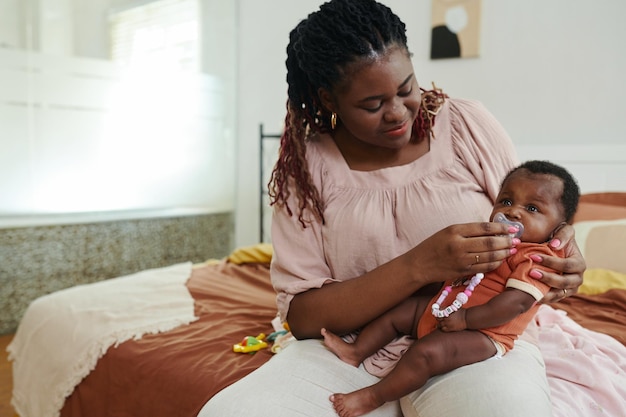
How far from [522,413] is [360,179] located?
58 centimetres

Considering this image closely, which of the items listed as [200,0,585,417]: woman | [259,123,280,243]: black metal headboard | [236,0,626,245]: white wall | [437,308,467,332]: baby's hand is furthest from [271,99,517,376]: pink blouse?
[259,123,280,243]: black metal headboard

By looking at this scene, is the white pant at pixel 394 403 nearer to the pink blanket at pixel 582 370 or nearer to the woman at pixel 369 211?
the woman at pixel 369 211

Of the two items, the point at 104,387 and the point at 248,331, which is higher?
the point at 248,331

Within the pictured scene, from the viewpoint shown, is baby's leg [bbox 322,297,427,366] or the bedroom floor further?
the bedroom floor

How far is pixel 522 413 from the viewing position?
0.82 metres

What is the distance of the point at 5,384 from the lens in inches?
95.5

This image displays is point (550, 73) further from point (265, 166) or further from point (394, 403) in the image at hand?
point (394, 403)

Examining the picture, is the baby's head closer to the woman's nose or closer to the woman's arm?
the woman's arm

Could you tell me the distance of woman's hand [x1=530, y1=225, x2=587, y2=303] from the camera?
0.98 metres

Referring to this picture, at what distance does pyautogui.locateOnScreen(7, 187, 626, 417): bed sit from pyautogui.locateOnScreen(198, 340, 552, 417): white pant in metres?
0.17

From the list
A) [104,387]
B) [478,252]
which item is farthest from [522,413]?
[104,387]

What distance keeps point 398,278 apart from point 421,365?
0.17 meters

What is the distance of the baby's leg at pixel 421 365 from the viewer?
3.12ft

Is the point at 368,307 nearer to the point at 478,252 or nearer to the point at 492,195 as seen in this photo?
the point at 478,252
